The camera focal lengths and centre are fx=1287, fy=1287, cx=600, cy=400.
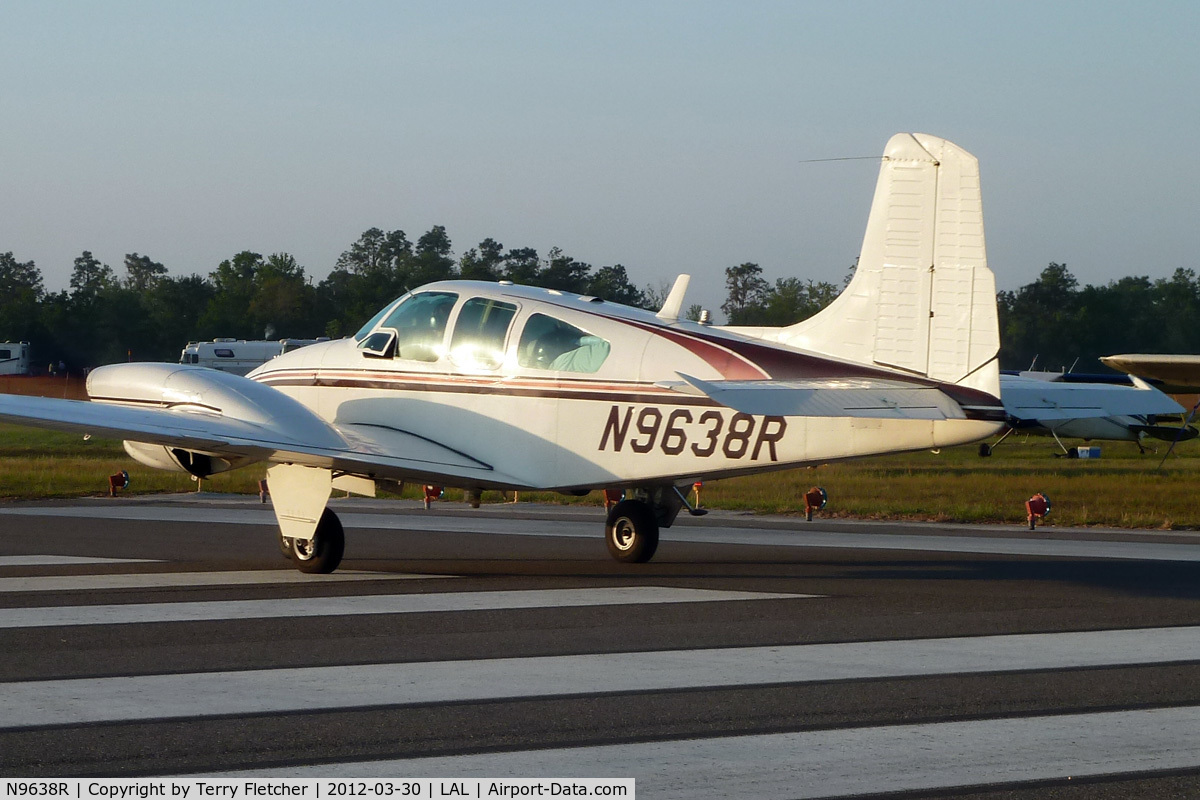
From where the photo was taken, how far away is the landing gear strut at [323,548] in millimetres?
11773

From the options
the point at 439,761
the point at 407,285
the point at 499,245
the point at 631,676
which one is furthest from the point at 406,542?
the point at 499,245

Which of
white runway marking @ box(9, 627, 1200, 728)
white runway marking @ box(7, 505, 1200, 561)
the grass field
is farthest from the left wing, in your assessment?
the grass field

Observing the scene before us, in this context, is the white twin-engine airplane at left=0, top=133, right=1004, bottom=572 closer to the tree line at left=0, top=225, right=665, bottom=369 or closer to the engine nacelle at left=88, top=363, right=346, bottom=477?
the engine nacelle at left=88, top=363, right=346, bottom=477

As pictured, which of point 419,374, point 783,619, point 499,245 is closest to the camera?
point 783,619

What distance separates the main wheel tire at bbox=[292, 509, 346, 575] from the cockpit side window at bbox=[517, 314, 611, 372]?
2.31 m

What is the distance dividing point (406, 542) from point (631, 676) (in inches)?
316

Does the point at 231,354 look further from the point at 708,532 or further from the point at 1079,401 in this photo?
the point at 1079,401

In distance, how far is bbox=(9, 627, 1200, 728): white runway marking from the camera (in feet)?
21.1

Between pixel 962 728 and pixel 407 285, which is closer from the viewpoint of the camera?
pixel 962 728

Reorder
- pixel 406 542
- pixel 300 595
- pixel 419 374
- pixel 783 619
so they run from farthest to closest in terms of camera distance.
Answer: pixel 406 542, pixel 419 374, pixel 300 595, pixel 783 619

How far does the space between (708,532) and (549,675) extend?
9469 mm

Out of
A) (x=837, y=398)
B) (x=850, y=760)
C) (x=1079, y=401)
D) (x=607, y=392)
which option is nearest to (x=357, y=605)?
(x=607, y=392)

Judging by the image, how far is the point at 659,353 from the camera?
10.9m

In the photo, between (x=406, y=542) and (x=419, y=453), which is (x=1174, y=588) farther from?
(x=406, y=542)
